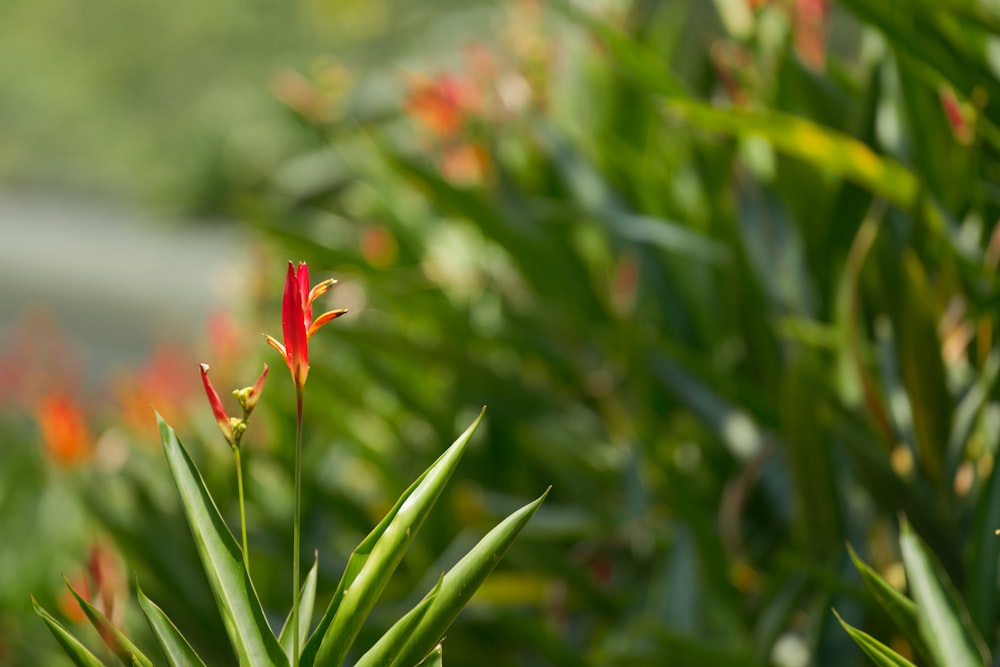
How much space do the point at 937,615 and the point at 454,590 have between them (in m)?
0.23

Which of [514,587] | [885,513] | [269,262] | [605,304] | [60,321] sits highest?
[885,513]

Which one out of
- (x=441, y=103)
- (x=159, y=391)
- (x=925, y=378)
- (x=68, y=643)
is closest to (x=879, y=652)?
(x=68, y=643)

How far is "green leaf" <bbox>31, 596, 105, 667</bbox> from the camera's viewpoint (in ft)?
1.37

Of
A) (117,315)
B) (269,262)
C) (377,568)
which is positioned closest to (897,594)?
(377,568)

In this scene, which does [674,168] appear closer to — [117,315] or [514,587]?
[514,587]

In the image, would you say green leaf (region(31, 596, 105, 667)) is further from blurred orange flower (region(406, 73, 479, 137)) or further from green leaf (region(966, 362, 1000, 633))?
blurred orange flower (region(406, 73, 479, 137))

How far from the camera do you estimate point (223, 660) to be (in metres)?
1.11

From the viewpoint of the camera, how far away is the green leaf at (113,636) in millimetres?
428

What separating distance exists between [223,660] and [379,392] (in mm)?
471

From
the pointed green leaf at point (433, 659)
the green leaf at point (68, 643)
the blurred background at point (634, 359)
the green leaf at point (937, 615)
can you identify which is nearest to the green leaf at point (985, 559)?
the blurred background at point (634, 359)

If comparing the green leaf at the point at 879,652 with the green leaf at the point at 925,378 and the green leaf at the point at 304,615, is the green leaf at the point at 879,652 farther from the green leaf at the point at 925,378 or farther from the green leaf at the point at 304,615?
the green leaf at the point at 925,378

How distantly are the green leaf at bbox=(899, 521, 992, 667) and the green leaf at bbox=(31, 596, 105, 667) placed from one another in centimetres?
34

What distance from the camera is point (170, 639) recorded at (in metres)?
0.45

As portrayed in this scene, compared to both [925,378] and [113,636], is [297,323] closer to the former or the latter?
[113,636]
